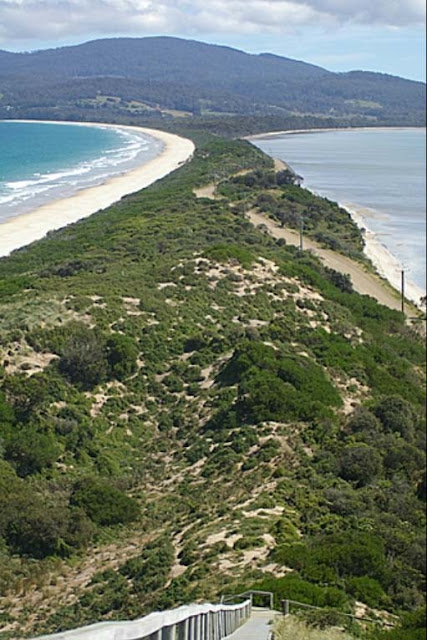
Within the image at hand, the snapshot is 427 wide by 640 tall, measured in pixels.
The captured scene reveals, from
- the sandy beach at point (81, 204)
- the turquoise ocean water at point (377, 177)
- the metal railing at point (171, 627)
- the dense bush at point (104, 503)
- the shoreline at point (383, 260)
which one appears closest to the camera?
the metal railing at point (171, 627)

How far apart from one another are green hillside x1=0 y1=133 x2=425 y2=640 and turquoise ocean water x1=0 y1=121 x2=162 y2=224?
16.0 metres

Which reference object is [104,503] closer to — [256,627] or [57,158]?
[256,627]

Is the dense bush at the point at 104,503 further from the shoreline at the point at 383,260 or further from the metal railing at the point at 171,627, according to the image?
the shoreline at the point at 383,260

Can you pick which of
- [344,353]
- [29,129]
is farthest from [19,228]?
[29,129]

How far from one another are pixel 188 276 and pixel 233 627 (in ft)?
72.3

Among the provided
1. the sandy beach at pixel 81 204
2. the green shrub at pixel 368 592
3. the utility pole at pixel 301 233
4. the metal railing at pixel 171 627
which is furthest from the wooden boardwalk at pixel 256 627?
the utility pole at pixel 301 233

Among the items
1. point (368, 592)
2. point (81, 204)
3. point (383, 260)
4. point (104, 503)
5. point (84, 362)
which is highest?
point (81, 204)

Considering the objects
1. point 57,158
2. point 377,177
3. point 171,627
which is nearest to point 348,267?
point 377,177

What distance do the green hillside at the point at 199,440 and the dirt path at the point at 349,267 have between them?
5679 mm

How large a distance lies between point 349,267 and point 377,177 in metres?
40.3

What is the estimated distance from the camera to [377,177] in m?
82.0

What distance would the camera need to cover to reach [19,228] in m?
40.5

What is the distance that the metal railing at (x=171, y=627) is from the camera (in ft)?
9.82

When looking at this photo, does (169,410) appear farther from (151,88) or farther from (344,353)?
(151,88)
